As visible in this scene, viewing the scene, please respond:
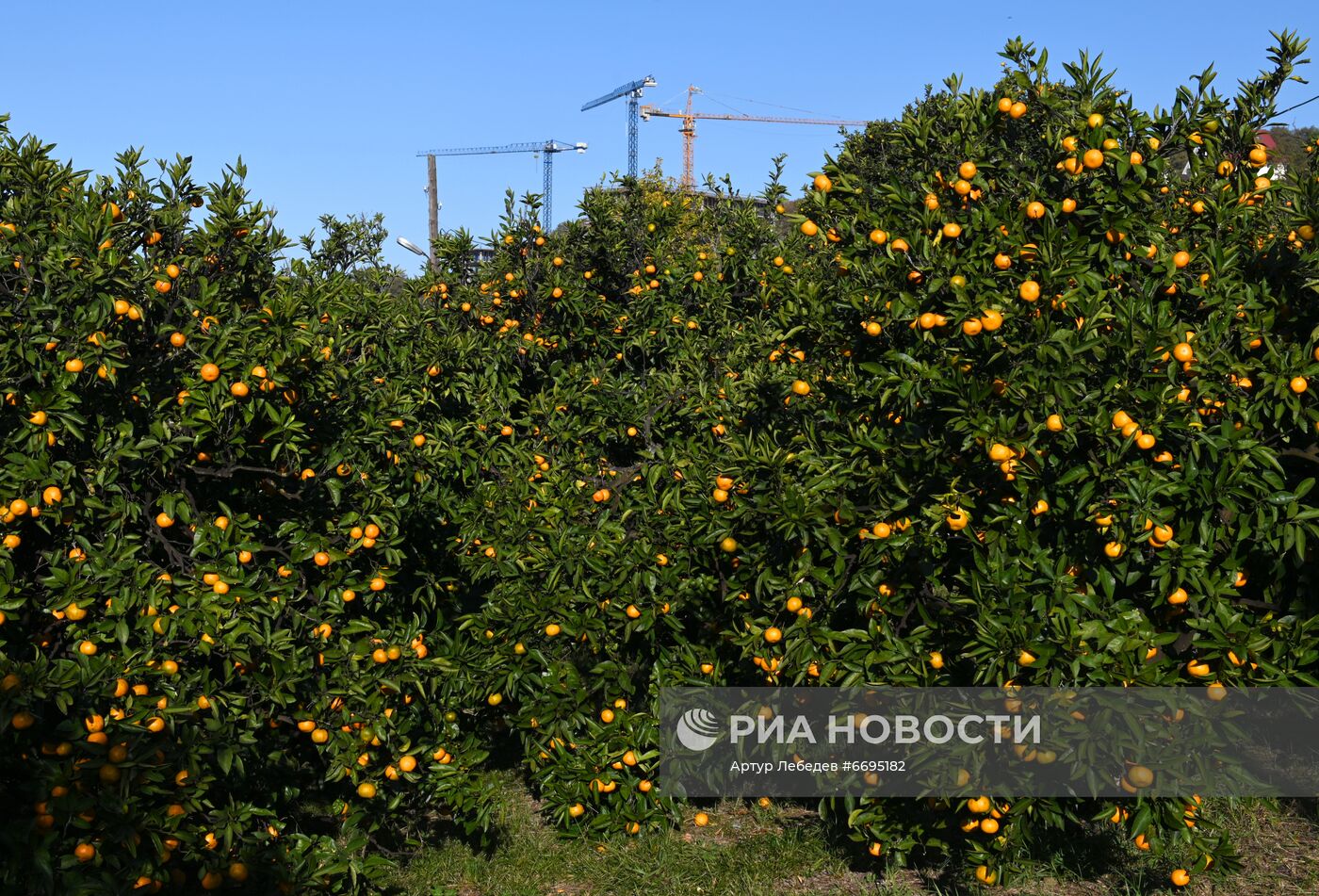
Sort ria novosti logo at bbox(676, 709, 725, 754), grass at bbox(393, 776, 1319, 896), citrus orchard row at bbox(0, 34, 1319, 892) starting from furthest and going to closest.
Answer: ria novosti logo at bbox(676, 709, 725, 754) < grass at bbox(393, 776, 1319, 896) < citrus orchard row at bbox(0, 34, 1319, 892)

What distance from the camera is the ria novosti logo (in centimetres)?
551

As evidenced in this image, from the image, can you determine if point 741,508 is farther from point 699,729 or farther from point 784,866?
point 784,866

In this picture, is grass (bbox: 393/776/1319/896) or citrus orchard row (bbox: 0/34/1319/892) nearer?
citrus orchard row (bbox: 0/34/1319/892)

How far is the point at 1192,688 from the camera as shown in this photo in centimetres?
399

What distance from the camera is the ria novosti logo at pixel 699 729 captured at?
18.1 ft

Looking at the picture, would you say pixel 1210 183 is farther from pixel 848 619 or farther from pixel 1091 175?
pixel 848 619

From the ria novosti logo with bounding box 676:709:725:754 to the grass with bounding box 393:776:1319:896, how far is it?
509mm

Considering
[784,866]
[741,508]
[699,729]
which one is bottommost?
[784,866]

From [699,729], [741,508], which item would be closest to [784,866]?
[699,729]

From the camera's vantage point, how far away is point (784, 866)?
5246 millimetres

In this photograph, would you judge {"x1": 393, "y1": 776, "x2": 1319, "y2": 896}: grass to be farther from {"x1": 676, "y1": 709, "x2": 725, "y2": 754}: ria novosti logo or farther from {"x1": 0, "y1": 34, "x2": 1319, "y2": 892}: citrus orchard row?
{"x1": 676, "y1": 709, "x2": 725, "y2": 754}: ria novosti logo

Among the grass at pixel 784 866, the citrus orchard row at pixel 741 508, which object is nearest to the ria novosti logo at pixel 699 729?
the citrus orchard row at pixel 741 508

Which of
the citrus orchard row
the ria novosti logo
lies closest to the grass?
the citrus orchard row

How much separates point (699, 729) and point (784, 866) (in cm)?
76
